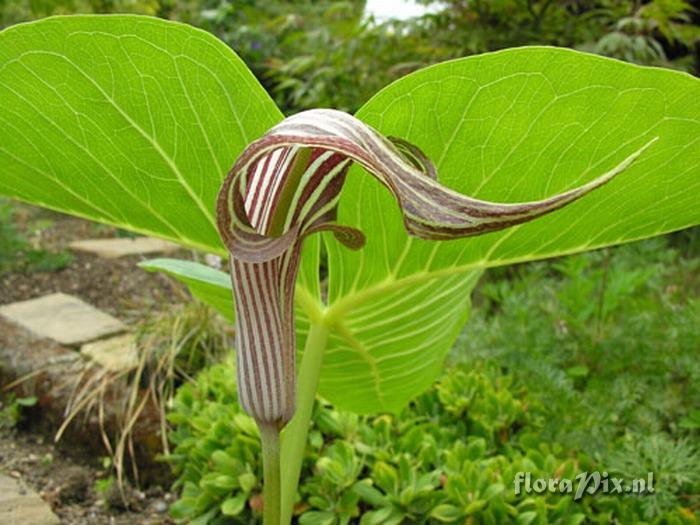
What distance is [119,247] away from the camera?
3.42 metres

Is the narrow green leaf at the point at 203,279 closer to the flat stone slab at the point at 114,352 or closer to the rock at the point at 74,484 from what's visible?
the rock at the point at 74,484

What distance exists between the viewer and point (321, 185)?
486 mm

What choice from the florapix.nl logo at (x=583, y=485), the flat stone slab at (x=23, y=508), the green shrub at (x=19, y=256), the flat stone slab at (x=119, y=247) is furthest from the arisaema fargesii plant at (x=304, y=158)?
the flat stone slab at (x=119, y=247)

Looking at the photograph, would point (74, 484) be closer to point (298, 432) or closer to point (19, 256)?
point (298, 432)

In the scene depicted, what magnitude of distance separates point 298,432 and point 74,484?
114cm

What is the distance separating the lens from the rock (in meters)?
1.53

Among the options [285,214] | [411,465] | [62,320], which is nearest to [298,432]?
[285,214]

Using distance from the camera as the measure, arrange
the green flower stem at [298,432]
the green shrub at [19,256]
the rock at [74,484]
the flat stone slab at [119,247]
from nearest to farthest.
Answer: the green flower stem at [298,432], the rock at [74,484], the green shrub at [19,256], the flat stone slab at [119,247]

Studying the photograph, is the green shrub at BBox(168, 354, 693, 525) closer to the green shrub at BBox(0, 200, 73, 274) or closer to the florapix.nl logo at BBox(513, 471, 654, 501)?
the florapix.nl logo at BBox(513, 471, 654, 501)

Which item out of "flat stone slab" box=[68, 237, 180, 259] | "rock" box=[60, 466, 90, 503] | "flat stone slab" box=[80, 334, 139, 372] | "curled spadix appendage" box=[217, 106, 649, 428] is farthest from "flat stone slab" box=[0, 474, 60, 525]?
"flat stone slab" box=[68, 237, 180, 259]

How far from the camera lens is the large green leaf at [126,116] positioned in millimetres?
480

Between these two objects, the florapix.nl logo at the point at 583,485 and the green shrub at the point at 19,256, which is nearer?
the florapix.nl logo at the point at 583,485

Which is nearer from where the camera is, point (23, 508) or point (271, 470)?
point (271, 470)

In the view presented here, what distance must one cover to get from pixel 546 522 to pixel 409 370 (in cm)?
30
